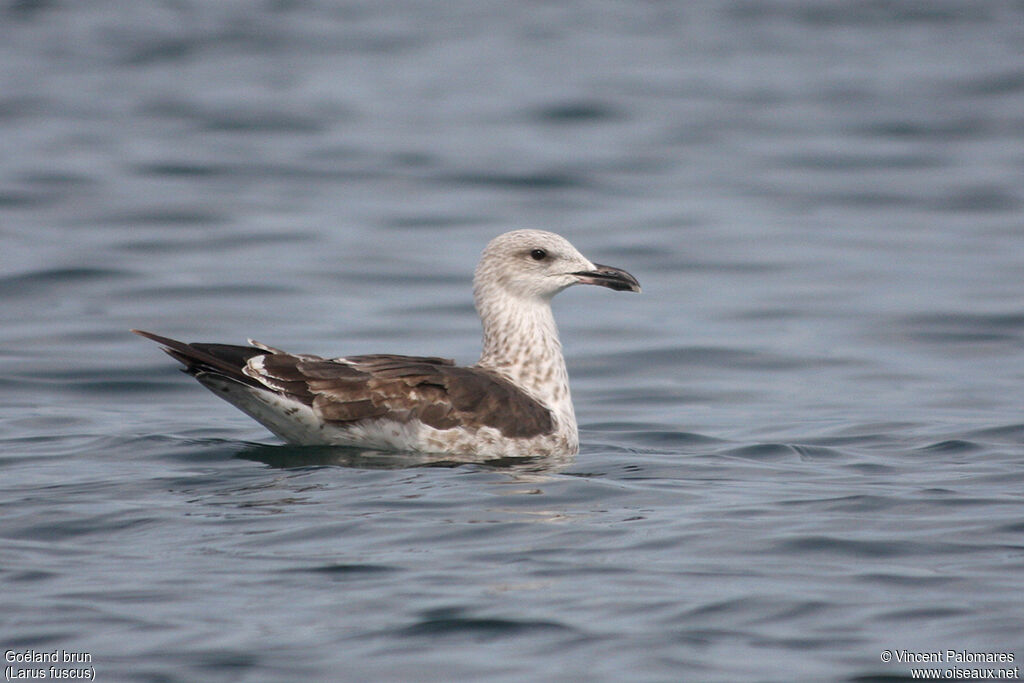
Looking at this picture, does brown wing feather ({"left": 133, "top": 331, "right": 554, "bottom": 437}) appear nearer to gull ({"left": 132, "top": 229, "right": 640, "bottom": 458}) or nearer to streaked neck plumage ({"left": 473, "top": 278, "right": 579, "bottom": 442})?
gull ({"left": 132, "top": 229, "right": 640, "bottom": 458})

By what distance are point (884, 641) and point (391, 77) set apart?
21.9 m

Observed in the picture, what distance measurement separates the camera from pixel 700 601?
22.0ft

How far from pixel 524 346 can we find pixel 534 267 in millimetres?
526

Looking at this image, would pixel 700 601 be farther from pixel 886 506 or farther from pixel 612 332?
pixel 612 332

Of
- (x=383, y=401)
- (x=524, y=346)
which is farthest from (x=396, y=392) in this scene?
(x=524, y=346)

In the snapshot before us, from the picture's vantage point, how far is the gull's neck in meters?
10.4

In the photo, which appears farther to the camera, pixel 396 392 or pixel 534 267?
pixel 534 267

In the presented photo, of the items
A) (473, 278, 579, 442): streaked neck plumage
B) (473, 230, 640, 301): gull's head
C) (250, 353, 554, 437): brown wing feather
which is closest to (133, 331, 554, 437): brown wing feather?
(250, 353, 554, 437): brown wing feather

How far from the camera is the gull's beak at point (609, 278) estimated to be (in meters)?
10.2

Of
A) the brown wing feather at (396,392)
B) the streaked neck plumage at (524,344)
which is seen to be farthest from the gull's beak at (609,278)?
the brown wing feather at (396,392)

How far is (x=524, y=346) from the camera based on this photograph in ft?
34.3

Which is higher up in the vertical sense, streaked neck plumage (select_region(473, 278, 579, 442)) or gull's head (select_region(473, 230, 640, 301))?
gull's head (select_region(473, 230, 640, 301))

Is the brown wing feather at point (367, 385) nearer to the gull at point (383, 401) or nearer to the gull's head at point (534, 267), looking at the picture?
the gull at point (383, 401)

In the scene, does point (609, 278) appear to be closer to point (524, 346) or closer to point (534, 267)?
point (534, 267)
